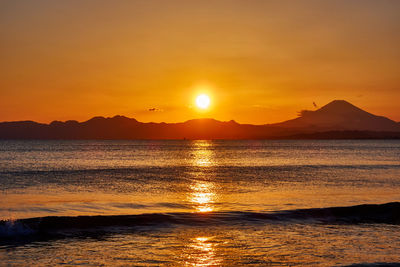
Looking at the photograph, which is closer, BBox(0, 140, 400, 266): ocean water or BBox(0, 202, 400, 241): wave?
BBox(0, 140, 400, 266): ocean water

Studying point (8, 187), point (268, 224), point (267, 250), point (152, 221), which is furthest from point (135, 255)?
point (8, 187)

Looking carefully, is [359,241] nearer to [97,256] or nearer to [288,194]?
[97,256]

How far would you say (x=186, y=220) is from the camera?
23.7m

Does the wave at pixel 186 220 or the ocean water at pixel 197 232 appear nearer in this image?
the ocean water at pixel 197 232

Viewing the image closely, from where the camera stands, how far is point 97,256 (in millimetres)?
16188

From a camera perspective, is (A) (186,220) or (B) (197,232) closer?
(B) (197,232)

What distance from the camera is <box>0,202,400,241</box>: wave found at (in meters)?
21.3

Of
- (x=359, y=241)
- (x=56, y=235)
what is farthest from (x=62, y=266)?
(x=359, y=241)

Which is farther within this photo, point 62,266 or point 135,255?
point 135,255

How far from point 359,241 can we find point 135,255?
10.3 meters

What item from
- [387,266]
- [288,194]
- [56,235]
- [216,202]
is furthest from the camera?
[288,194]

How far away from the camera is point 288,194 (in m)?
38.6

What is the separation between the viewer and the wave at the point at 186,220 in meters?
21.3

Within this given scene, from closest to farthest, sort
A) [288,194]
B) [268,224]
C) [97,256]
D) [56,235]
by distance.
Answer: [97,256]
[56,235]
[268,224]
[288,194]
